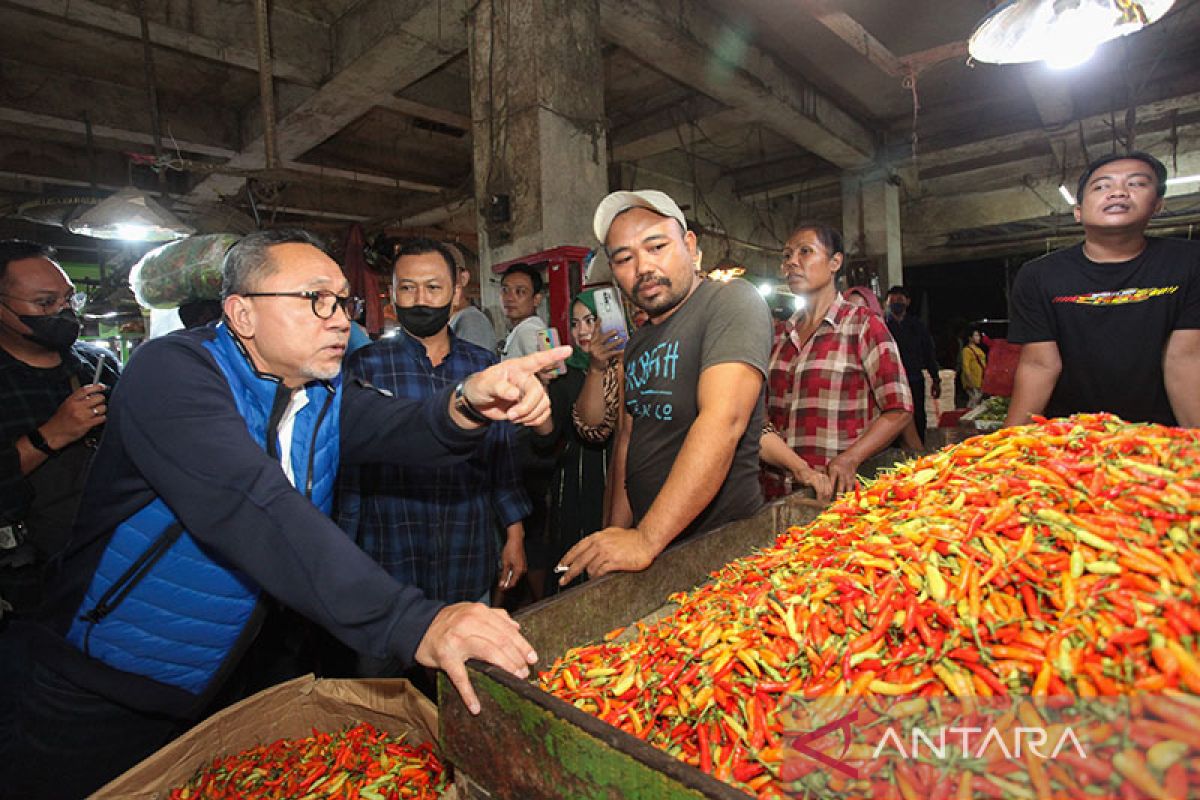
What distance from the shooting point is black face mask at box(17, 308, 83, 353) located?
2.99m

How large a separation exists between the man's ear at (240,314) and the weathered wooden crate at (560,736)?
1.24m

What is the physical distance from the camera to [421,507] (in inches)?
113

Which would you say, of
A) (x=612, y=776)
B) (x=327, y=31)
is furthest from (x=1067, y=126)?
(x=612, y=776)

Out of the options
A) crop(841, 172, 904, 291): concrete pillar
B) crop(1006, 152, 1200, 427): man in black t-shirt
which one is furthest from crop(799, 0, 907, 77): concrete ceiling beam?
crop(841, 172, 904, 291): concrete pillar

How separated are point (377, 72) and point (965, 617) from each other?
25.5ft

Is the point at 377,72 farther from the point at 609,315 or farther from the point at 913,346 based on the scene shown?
the point at 913,346

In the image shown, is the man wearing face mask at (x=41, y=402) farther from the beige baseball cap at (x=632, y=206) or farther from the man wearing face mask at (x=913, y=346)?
the man wearing face mask at (x=913, y=346)

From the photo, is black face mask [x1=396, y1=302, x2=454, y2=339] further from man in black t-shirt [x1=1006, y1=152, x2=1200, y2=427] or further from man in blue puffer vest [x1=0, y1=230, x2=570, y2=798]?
man in black t-shirt [x1=1006, y1=152, x2=1200, y2=427]

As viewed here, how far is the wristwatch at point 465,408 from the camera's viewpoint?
202 centimetres

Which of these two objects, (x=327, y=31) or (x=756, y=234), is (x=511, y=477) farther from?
(x=756, y=234)

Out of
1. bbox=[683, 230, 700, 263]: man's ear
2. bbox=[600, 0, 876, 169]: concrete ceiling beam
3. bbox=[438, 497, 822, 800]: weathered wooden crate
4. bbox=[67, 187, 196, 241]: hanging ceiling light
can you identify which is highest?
bbox=[600, 0, 876, 169]: concrete ceiling beam

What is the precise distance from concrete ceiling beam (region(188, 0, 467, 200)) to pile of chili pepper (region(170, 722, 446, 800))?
5.91 meters

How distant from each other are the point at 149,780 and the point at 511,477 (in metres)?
1.87

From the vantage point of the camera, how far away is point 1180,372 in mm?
2795
